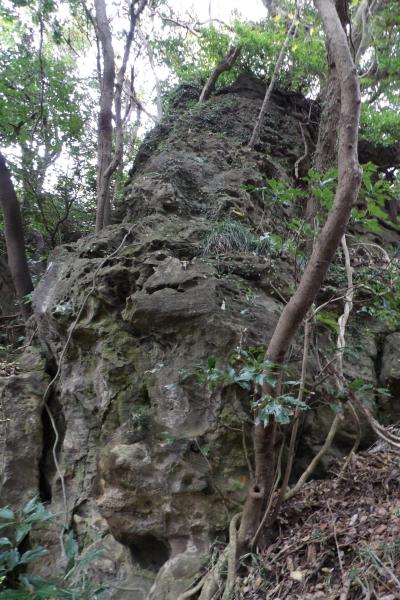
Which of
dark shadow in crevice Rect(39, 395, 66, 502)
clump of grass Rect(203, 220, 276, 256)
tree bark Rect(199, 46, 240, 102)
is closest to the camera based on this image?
dark shadow in crevice Rect(39, 395, 66, 502)

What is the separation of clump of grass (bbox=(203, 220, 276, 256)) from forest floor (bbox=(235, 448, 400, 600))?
2.40 m

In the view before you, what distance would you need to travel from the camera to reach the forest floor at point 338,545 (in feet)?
7.75

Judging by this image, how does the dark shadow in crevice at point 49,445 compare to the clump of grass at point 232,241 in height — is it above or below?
below

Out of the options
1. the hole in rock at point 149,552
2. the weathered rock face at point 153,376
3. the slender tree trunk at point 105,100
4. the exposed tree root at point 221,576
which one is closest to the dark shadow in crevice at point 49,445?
the weathered rock face at point 153,376

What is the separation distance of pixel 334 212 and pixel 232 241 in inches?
102

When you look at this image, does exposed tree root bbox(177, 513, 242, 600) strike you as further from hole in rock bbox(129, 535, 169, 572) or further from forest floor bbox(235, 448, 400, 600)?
hole in rock bbox(129, 535, 169, 572)

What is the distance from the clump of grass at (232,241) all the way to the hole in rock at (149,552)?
2664 millimetres

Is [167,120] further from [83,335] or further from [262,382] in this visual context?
[262,382]

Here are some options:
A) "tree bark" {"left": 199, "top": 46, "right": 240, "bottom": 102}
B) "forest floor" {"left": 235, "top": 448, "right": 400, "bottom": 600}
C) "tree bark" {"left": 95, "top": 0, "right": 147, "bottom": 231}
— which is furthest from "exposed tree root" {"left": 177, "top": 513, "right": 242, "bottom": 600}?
"tree bark" {"left": 199, "top": 46, "right": 240, "bottom": 102}

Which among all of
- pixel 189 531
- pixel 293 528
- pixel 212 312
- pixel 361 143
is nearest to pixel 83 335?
pixel 212 312

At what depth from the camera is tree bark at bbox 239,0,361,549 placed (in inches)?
96.7

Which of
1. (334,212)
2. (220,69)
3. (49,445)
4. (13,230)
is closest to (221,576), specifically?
(334,212)

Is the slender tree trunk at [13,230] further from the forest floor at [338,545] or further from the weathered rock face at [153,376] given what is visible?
the forest floor at [338,545]

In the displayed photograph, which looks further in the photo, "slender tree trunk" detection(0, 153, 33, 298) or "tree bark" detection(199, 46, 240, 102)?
"tree bark" detection(199, 46, 240, 102)
